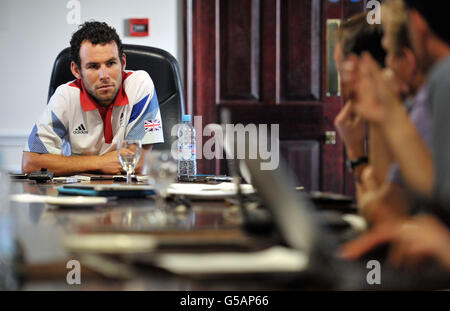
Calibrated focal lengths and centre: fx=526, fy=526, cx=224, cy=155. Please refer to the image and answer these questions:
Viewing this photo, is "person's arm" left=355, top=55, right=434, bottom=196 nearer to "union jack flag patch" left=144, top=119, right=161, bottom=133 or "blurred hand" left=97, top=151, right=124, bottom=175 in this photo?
"blurred hand" left=97, top=151, right=124, bottom=175

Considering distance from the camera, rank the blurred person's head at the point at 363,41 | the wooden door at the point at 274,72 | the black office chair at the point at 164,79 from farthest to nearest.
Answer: the wooden door at the point at 274,72 → the black office chair at the point at 164,79 → the blurred person's head at the point at 363,41

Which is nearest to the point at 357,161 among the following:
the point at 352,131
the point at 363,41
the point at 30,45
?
the point at 352,131

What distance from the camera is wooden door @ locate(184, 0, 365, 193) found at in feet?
10.9

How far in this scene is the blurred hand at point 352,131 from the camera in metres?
1.12

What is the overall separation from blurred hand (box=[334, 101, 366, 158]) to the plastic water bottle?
707mm

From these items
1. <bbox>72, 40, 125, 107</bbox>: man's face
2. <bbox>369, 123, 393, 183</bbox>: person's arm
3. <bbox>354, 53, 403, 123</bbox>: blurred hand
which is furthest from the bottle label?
<bbox>354, 53, 403, 123</bbox>: blurred hand

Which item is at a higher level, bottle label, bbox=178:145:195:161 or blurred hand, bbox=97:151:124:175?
bottle label, bbox=178:145:195:161

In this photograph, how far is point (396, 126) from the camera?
0.62m

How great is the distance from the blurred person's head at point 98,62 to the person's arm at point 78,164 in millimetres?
390

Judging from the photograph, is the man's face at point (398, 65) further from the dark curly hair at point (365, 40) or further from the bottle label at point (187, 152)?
the bottle label at point (187, 152)

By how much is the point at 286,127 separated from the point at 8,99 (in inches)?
68.5

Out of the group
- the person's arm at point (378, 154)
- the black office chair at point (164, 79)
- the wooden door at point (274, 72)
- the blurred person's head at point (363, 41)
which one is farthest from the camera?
the wooden door at point (274, 72)

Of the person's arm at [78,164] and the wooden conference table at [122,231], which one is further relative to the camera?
the person's arm at [78,164]

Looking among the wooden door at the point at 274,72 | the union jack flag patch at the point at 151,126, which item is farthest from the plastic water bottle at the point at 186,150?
the wooden door at the point at 274,72
